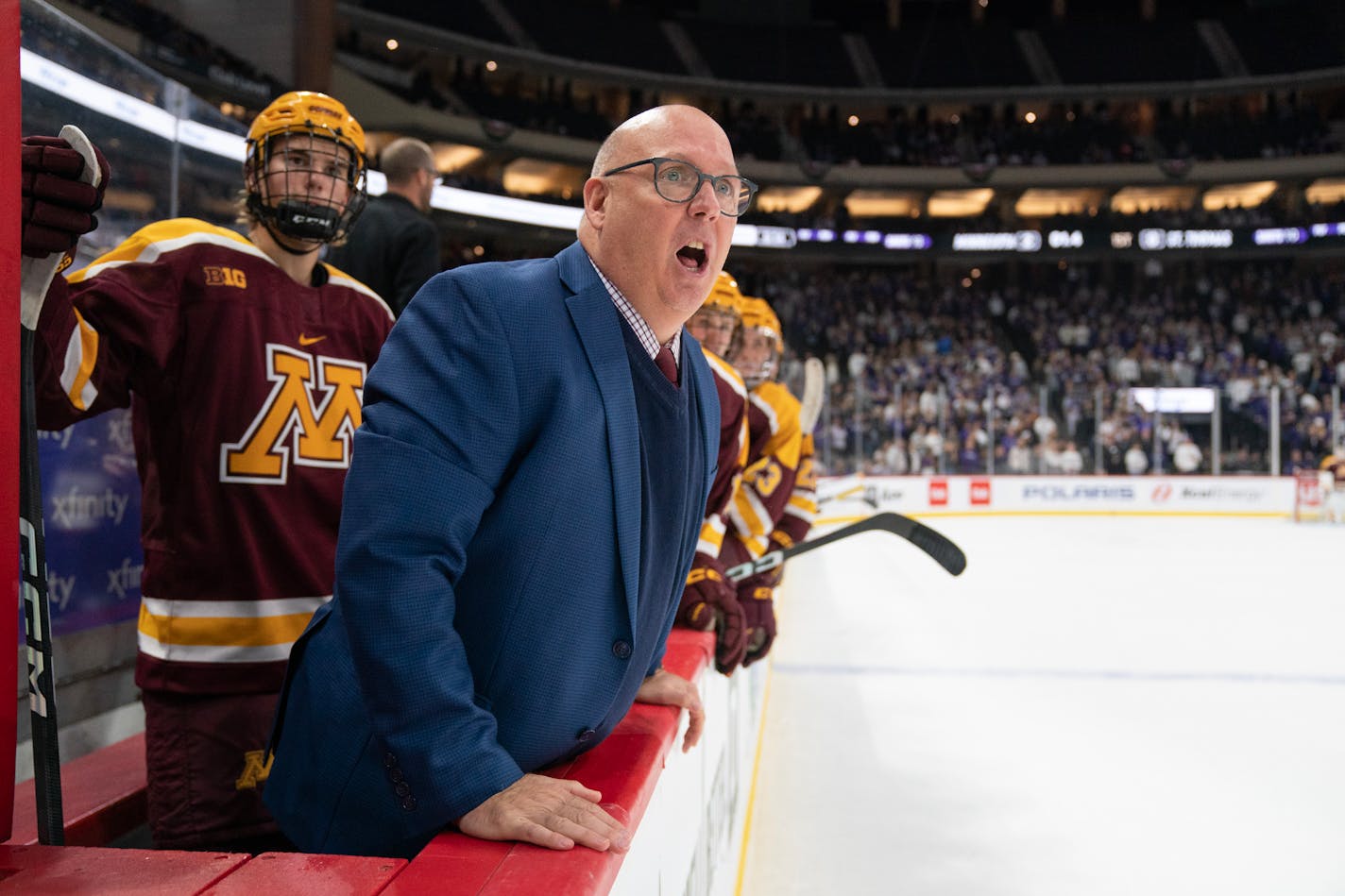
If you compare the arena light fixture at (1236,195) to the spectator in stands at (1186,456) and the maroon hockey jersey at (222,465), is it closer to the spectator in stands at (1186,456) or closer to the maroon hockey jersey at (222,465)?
the spectator in stands at (1186,456)

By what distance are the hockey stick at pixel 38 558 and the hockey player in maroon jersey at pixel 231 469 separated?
42 cm

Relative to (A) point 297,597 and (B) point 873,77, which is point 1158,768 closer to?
(A) point 297,597

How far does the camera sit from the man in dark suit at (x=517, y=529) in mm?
910

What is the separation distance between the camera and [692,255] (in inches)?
44.0

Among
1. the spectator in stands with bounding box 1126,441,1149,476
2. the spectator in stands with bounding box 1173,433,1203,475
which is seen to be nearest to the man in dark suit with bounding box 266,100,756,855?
the spectator in stands with bounding box 1126,441,1149,476

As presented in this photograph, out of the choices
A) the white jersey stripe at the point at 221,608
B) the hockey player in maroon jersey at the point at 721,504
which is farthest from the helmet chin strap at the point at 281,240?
the hockey player in maroon jersey at the point at 721,504

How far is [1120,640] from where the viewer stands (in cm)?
549

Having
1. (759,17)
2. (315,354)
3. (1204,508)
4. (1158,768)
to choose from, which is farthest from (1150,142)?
(315,354)

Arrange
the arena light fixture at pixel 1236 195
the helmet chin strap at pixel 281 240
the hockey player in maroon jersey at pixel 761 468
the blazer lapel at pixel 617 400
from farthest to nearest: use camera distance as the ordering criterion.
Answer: the arena light fixture at pixel 1236 195
the hockey player in maroon jersey at pixel 761 468
the helmet chin strap at pixel 281 240
the blazer lapel at pixel 617 400

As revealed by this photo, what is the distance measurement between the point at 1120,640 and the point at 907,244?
726 inches

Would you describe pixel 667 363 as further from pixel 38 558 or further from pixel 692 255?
pixel 38 558

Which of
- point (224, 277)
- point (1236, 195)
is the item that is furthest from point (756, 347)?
point (1236, 195)

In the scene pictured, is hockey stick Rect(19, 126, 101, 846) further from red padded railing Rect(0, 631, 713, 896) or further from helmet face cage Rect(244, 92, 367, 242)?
helmet face cage Rect(244, 92, 367, 242)

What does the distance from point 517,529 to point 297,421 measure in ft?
2.65
